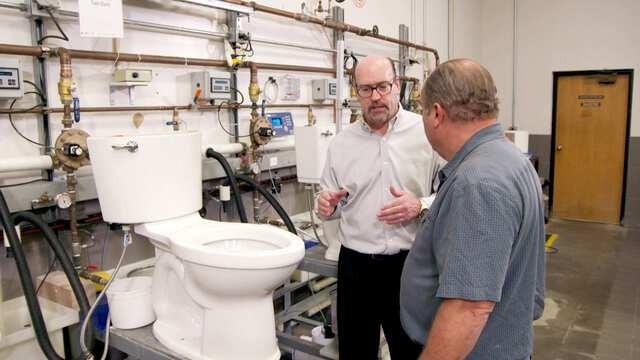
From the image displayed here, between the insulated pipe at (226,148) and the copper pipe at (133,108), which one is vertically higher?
the copper pipe at (133,108)

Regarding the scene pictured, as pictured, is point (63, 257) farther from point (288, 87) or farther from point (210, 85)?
point (288, 87)

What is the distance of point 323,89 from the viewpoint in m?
3.66

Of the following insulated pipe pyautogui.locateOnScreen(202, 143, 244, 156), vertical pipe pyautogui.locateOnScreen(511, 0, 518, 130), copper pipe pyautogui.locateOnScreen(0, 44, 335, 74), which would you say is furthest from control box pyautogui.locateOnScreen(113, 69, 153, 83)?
vertical pipe pyautogui.locateOnScreen(511, 0, 518, 130)

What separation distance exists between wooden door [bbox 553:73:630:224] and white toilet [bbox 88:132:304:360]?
17.1ft

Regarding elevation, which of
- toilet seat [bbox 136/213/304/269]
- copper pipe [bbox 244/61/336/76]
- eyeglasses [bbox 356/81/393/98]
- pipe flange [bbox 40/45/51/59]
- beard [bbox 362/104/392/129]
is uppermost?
copper pipe [bbox 244/61/336/76]

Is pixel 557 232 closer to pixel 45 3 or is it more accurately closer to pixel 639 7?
pixel 639 7

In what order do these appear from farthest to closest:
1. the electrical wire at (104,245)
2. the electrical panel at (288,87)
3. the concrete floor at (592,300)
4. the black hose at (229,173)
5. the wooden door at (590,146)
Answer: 1. the wooden door at (590,146)
2. the electrical panel at (288,87)
3. the concrete floor at (592,300)
4. the black hose at (229,173)
5. the electrical wire at (104,245)

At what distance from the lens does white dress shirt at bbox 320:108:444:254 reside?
184 cm

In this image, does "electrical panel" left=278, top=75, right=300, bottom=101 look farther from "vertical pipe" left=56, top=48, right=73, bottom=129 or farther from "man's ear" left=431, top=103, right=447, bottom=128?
"man's ear" left=431, top=103, right=447, bottom=128

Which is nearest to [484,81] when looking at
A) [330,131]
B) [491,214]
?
[491,214]

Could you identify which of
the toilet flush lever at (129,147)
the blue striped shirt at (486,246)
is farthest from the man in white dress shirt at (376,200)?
the toilet flush lever at (129,147)

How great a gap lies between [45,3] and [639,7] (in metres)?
5.90

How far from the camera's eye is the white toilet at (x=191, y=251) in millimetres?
1821

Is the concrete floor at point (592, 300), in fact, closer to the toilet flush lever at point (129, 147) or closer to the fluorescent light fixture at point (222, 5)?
the toilet flush lever at point (129, 147)
